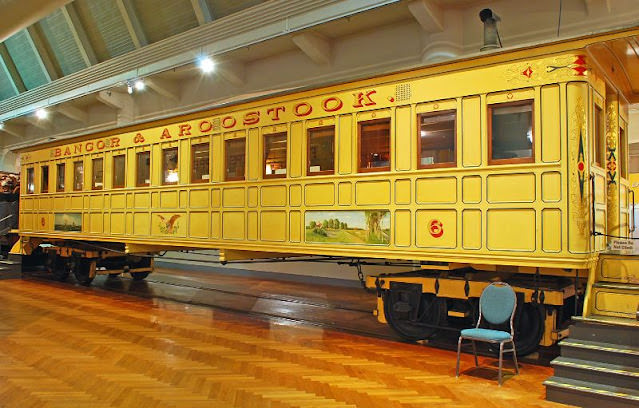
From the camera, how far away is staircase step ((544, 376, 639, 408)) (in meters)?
4.04

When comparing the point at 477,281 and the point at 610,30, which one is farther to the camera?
the point at 477,281

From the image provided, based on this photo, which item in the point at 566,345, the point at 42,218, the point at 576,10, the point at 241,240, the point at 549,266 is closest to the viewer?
the point at 566,345

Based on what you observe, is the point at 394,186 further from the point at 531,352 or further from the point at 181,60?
the point at 181,60

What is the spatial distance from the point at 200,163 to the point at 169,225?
1.22 meters

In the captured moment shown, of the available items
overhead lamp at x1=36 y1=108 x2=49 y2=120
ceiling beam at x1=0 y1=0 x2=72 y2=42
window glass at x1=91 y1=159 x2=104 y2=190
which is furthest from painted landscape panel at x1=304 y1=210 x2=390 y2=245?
overhead lamp at x1=36 y1=108 x2=49 y2=120

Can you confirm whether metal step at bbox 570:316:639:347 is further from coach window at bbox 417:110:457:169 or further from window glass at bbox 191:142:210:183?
window glass at bbox 191:142:210:183

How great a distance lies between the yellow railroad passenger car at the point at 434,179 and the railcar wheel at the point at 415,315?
18mm

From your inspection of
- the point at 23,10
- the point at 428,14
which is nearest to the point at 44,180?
the point at 23,10

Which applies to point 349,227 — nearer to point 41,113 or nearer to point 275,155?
point 275,155

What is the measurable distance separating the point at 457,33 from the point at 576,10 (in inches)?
75.0

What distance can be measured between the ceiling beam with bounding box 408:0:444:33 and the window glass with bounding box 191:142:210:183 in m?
4.25

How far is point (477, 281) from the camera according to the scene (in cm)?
591

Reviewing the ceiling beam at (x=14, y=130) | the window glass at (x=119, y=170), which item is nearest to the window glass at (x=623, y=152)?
the window glass at (x=119, y=170)

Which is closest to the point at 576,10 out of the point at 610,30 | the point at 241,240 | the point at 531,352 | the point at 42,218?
the point at 610,30
